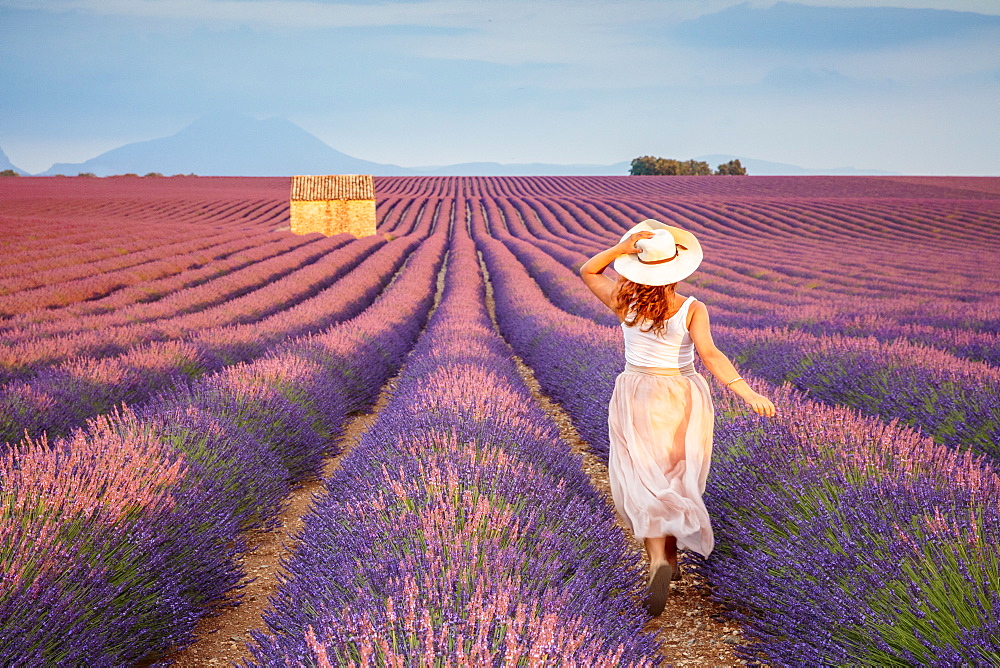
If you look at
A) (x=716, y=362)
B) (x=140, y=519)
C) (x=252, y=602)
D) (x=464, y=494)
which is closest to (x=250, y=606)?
(x=252, y=602)

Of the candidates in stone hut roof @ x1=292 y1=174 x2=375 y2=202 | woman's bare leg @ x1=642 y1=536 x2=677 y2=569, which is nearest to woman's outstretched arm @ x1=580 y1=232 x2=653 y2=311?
woman's bare leg @ x1=642 y1=536 x2=677 y2=569

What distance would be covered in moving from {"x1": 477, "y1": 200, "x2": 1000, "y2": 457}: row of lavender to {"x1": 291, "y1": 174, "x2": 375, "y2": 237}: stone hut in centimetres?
2098

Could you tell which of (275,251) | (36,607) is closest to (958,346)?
(36,607)

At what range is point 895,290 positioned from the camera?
36.2ft

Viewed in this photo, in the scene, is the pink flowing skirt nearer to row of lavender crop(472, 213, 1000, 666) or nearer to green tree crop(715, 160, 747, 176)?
row of lavender crop(472, 213, 1000, 666)

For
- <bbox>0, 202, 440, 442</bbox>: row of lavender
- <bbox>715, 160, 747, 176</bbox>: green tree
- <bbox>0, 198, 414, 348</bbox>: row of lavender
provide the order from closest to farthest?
<bbox>0, 202, 440, 442</bbox>: row of lavender, <bbox>0, 198, 414, 348</bbox>: row of lavender, <bbox>715, 160, 747, 176</bbox>: green tree

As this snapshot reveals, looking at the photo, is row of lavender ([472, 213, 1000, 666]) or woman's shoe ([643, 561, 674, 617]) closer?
row of lavender ([472, 213, 1000, 666])

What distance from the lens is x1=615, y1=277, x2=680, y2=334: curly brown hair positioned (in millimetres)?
2385

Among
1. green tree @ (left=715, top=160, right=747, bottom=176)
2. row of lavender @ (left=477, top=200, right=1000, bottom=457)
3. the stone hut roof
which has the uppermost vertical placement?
green tree @ (left=715, top=160, right=747, bottom=176)

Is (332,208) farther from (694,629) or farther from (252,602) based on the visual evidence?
(694,629)

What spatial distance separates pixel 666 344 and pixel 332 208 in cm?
2479

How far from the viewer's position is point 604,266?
8.19 feet

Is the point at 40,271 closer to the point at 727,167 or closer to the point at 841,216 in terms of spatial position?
the point at 841,216

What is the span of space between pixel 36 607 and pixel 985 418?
421 cm
